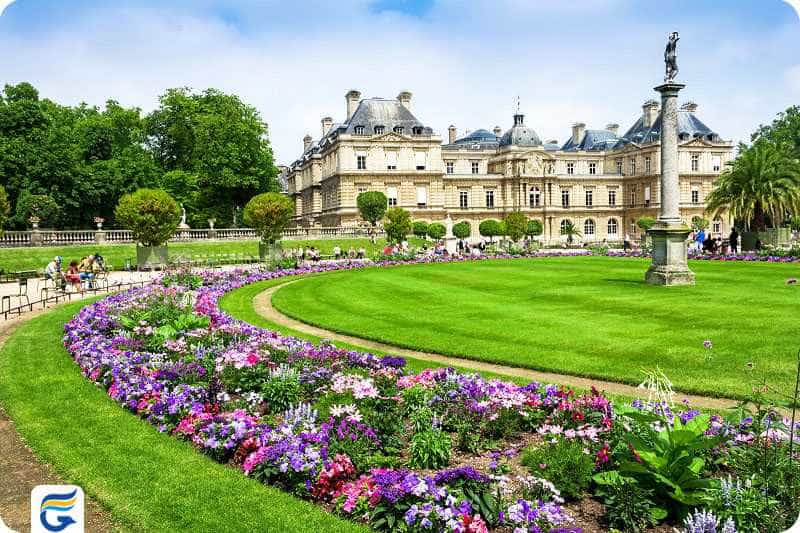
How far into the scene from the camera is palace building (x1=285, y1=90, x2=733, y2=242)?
66312 millimetres

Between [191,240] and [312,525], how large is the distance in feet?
148

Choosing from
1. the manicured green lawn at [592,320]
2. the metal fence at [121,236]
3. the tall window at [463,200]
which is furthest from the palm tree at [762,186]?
the tall window at [463,200]

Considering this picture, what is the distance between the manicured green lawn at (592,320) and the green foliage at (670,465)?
371cm

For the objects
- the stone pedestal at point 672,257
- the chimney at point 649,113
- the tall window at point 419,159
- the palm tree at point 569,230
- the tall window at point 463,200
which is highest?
the chimney at point 649,113

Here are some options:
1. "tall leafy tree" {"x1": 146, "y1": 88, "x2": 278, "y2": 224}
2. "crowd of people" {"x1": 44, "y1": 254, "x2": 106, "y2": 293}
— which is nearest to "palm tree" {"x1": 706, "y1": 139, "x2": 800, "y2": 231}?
"crowd of people" {"x1": 44, "y1": 254, "x2": 106, "y2": 293}

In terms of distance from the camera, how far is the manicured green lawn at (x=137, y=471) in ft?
16.7

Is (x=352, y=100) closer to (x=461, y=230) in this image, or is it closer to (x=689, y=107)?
(x=461, y=230)

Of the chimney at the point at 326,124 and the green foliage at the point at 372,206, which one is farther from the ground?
the chimney at the point at 326,124

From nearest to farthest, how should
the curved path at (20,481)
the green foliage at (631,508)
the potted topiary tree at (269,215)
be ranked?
the green foliage at (631,508), the curved path at (20,481), the potted topiary tree at (269,215)

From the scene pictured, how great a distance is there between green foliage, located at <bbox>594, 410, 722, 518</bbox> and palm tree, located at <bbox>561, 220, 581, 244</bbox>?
66.9m

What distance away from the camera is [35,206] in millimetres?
44562

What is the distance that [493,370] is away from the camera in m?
10.1

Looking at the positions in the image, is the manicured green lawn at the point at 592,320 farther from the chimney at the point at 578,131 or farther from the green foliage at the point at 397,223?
the chimney at the point at 578,131

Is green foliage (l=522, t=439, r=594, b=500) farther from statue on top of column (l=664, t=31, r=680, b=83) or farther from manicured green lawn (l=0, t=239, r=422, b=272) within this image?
manicured green lawn (l=0, t=239, r=422, b=272)
